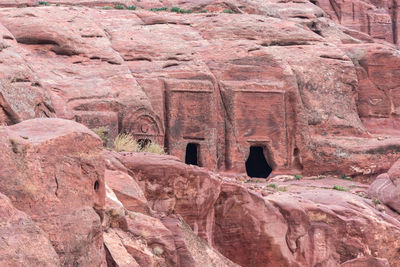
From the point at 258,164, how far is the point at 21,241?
29980 millimetres

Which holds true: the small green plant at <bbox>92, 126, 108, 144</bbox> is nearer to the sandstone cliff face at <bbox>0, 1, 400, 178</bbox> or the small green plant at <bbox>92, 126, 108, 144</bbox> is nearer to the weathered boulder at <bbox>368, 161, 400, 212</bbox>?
the sandstone cliff face at <bbox>0, 1, 400, 178</bbox>

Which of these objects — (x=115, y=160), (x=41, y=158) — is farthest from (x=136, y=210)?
(x=41, y=158)

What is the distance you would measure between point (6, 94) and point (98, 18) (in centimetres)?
1254

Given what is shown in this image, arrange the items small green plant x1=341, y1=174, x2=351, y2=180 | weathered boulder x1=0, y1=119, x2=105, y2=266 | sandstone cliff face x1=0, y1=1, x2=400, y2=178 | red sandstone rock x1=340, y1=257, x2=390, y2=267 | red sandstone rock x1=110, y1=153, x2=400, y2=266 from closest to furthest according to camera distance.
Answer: weathered boulder x1=0, y1=119, x2=105, y2=266
red sandstone rock x1=110, y1=153, x2=400, y2=266
red sandstone rock x1=340, y1=257, x2=390, y2=267
sandstone cliff face x1=0, y1=1, x2=400, y2=178
small green plant x1=341, y1=174, x2=351, y2=180

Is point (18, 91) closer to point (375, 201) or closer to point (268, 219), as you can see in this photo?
point (268, 219)

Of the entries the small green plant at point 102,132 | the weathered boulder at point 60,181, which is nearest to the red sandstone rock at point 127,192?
the weathered boulder at point 60,181

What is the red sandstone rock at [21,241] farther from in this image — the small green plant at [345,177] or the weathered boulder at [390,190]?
the small green plant at [345,177]

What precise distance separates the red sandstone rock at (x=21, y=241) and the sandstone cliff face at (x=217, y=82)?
1742 cm

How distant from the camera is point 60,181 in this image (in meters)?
11.7

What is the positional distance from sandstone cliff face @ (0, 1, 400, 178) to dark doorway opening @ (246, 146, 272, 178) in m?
2.38

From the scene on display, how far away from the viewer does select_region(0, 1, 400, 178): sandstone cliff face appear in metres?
31.3

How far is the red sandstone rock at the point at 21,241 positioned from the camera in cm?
961

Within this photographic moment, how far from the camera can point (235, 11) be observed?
44062mm

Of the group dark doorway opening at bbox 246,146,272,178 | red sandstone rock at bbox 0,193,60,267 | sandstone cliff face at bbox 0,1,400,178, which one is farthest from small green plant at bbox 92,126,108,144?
red sandstone rock at bbox 0,193,60,267
